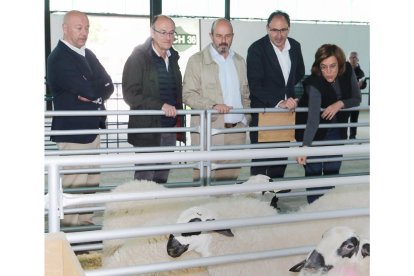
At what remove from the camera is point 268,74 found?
15.2 ft

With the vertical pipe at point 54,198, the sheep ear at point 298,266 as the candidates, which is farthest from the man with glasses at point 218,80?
the vertical pipe at point 54,198

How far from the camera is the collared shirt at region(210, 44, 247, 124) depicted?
4543 millimetres

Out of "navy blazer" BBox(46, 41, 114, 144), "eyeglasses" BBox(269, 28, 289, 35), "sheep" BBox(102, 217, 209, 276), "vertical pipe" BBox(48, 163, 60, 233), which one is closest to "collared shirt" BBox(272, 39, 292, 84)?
"eyeglasses" BBox(269, 28, 289, 35)

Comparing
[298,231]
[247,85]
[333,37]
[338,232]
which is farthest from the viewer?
[333,37]

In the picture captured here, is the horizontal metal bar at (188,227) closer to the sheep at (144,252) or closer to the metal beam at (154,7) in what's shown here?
the sheep at (144,252)

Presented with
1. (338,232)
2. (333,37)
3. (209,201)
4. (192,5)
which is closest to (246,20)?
(192,5)

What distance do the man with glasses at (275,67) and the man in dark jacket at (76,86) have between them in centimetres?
113

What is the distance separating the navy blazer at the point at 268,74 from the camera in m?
4.60

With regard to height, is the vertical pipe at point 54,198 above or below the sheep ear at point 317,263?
above

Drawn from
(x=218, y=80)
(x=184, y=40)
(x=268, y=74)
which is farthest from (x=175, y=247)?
(x=184, y=40)

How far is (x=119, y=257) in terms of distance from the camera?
311 cm

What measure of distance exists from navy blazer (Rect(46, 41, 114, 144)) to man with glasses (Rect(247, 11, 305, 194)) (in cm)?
113
